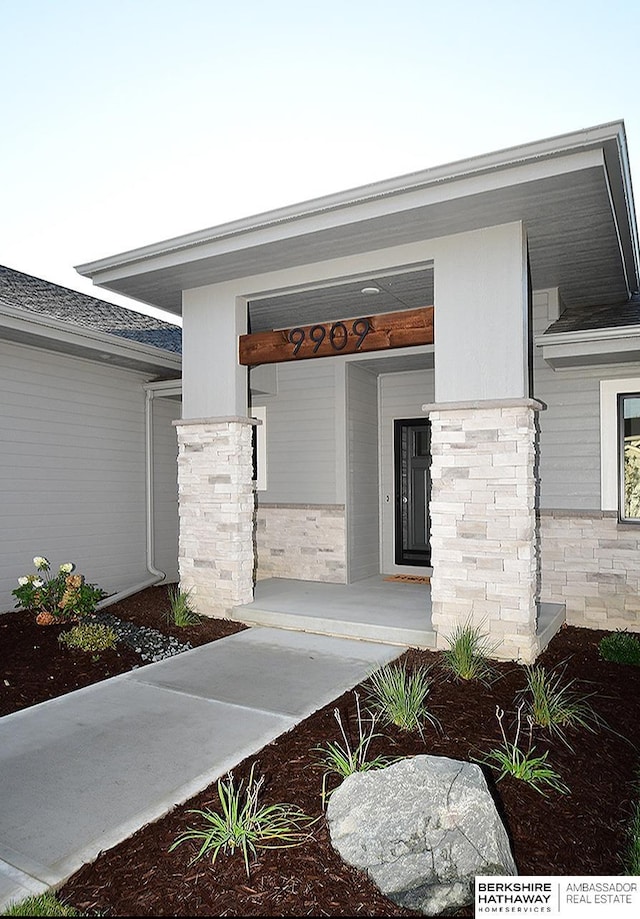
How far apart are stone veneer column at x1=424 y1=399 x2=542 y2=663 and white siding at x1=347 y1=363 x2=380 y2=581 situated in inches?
117

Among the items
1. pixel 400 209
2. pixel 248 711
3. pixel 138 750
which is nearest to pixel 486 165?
pixel 400 209

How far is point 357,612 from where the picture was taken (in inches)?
248

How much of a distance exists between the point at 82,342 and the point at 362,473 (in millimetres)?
4036

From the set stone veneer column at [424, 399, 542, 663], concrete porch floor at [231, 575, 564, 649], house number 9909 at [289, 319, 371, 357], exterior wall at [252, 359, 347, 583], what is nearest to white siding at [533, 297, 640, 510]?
concrete porch floor at [231, 575, 564, 649]

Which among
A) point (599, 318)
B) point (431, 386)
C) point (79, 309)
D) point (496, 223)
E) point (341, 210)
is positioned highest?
point (79, 309)

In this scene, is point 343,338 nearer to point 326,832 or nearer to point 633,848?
point 326,832

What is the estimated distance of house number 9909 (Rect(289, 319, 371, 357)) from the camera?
5879 mm

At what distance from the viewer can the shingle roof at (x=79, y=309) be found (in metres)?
7.72

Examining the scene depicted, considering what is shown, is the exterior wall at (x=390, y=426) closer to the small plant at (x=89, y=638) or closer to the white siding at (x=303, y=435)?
the white siding at (x=303, y=435)

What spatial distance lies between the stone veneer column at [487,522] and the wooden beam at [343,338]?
81 centimetres

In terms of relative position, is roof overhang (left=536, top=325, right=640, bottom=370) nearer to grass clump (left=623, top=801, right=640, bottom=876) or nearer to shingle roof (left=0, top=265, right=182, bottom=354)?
grass clump (left=623, top=801, right=640, bottom=876)

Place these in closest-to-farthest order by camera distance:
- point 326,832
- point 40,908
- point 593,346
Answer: point 40,908 < point 326,832 < point 593,346

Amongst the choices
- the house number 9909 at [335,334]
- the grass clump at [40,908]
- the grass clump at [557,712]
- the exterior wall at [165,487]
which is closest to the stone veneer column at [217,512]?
the house number 9909 at [335,334]

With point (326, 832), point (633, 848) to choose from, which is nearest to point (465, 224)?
point (633, 848)
